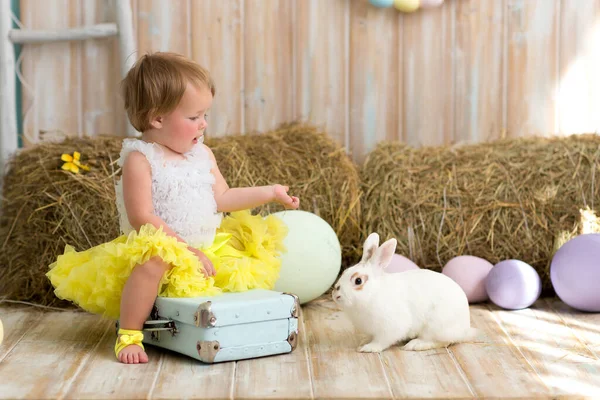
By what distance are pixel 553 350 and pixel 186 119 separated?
49.2 inches

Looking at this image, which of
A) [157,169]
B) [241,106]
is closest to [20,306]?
[157,169]

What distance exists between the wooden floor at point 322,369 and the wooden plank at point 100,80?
3.73 ft

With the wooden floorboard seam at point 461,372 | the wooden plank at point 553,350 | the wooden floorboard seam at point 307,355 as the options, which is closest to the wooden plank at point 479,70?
the wooden plank at point 553,350

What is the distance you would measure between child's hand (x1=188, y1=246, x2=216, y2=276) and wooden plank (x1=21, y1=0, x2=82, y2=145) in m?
1.44

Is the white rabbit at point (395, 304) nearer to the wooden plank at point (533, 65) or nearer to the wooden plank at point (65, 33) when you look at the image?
the wooden plank at point (533, 65)

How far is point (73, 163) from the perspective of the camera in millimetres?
2957

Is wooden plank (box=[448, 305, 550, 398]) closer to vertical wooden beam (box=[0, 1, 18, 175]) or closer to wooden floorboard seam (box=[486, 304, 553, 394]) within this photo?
wooden floorboard seam (box=[486, 304, 553, 394])

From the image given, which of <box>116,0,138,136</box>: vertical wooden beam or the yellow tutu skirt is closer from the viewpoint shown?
the yellow tutu skirt

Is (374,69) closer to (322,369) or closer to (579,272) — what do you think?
(579,272)

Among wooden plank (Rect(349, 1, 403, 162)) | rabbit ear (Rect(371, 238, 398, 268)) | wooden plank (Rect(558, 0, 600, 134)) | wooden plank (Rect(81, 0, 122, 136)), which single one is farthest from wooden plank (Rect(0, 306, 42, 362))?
wooden plank (Rect(558, 0, 600, 134))

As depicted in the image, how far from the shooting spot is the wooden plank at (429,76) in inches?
140

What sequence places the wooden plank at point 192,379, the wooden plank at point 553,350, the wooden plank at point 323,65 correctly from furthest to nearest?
1. the wooden plank at point 323,65
2. the wooden plank at point 553,350
3. the wooden plank at point 192,379

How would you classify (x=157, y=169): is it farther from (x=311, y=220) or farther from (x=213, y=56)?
(x=213, y=56)

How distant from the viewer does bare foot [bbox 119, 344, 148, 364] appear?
6.96 feet
